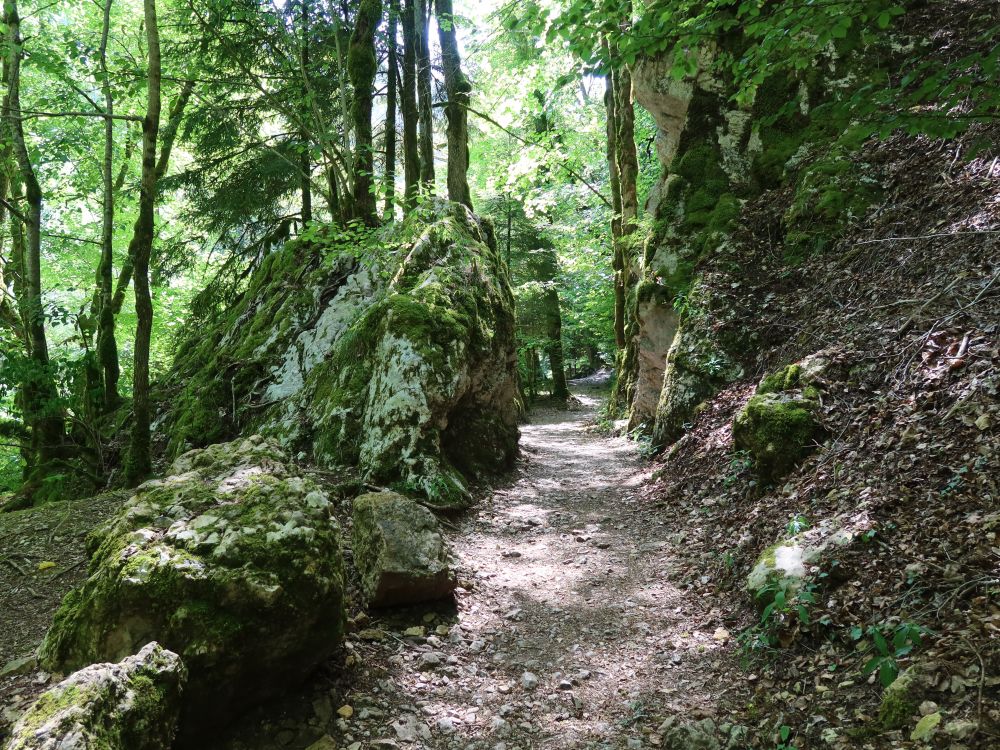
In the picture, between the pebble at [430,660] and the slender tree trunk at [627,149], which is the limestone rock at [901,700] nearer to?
the pebble at [430,660]

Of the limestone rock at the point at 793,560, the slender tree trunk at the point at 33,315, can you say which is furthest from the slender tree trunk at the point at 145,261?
the limestone rock at the point at 793,560

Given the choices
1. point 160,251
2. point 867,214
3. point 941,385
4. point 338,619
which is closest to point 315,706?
point 338,619

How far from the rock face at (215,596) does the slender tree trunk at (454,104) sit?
9.15m

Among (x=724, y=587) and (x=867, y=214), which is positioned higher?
(x=867, y=214)

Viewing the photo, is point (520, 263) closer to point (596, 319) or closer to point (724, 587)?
point (596, 319)

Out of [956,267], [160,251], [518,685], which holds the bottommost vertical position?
[518,685]

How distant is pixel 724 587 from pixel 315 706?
9.89ft

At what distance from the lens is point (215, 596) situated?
314cm

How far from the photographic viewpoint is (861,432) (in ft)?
14.6

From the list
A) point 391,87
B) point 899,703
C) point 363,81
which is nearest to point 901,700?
point 899,703

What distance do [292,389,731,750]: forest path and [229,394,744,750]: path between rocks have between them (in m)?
0.01

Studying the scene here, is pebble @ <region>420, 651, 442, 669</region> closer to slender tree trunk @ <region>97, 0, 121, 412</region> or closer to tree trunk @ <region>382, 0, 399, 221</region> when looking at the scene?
slender tree trunk @ <region>97, 0, 121, 412</region>

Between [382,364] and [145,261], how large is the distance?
9.34 feet

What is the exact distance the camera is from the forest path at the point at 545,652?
338cm
